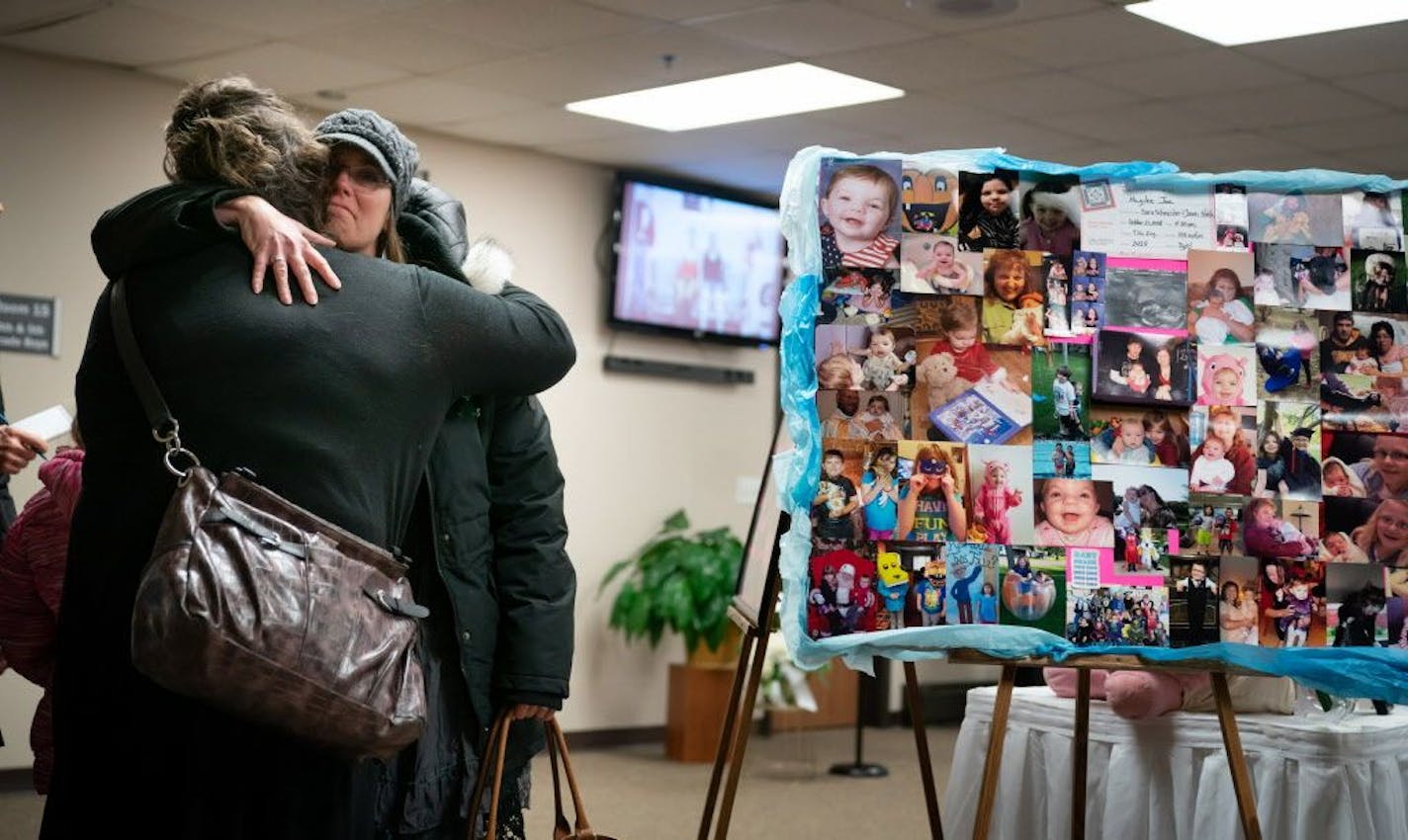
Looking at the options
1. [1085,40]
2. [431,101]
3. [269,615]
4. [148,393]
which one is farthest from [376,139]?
[431,101]

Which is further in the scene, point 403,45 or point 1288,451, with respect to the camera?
point 403,45

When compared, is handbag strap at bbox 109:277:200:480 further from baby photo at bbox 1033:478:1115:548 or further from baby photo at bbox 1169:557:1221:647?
baby photo at bbox 1169:557:1221:647

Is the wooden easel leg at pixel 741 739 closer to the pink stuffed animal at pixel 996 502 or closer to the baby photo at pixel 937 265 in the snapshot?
the pink stuffed animal at pixel 996 502

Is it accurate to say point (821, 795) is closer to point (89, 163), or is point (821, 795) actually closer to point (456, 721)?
point (89, 163)

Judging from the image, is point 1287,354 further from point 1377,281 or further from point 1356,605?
point 1356,605

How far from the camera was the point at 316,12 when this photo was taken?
15.8ft

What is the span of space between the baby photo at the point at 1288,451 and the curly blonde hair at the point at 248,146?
1.59m

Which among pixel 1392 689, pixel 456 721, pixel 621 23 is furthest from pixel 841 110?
pixel 456 721

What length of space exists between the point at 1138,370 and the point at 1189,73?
2760 millimetres

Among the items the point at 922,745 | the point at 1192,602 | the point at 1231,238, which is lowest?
the point at 922,745

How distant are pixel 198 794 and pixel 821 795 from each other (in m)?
4.64

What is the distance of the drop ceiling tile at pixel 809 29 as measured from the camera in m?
4.66

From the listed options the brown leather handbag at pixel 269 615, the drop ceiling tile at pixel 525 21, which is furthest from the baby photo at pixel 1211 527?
the drop ceiling tile at pixel 525 21

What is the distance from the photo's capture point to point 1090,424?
2.75m
